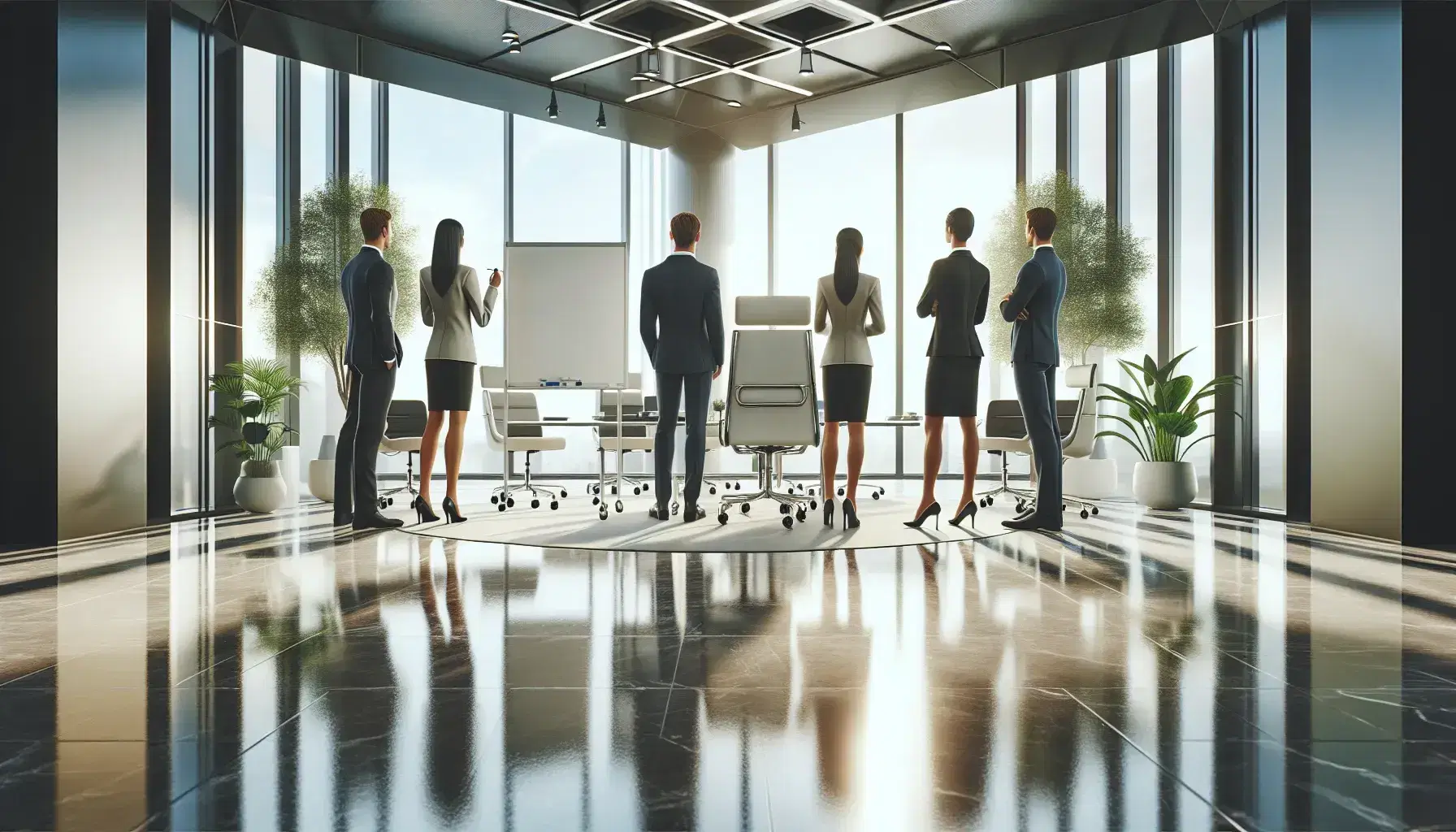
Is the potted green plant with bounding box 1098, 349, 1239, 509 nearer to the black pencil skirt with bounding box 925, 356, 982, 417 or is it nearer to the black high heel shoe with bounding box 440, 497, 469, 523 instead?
the black pencil skirt with bounding box 925, 356, 982, 417

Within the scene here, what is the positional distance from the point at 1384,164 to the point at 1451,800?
4758 millimetres

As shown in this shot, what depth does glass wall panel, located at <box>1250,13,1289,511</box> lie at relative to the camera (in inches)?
243

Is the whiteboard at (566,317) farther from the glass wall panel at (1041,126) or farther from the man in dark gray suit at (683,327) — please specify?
the glass wall panel at (1041,126)

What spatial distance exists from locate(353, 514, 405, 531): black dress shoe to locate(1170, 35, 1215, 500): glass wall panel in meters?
5.86

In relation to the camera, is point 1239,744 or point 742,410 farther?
point 742,410

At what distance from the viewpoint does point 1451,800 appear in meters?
1.40

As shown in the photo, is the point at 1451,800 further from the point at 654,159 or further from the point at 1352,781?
the point at 654,159

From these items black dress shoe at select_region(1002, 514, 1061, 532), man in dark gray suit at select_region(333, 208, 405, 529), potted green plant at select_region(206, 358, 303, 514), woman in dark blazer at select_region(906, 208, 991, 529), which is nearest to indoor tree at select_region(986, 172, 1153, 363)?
woman in dark blazer at select_region(906, 208, 991, 529)

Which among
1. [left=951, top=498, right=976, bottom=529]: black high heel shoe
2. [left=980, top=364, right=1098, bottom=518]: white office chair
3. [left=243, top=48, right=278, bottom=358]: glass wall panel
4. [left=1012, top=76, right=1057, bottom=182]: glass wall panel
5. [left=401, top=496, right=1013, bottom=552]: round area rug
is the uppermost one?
[left=1012, top=76, right=1057, bottom=182]: glass wall panel

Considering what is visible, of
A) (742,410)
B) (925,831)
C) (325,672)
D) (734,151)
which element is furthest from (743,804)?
(734,151)

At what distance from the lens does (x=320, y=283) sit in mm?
7293

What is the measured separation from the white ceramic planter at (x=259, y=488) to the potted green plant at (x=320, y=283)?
0.80 meters

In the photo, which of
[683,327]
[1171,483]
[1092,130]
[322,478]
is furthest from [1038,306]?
[322,478]

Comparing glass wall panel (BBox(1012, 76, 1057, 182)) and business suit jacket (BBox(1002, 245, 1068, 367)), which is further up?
glass wall panel (BBox(1012, 76, 1057, 182))
